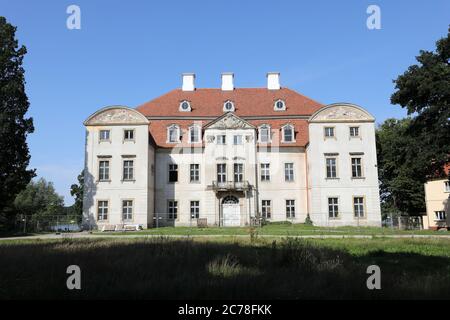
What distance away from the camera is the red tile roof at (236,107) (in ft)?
134

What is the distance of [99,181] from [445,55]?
1260 inches

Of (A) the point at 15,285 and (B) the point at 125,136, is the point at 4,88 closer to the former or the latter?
(B) the point at 125,136

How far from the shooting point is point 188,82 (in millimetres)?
47312

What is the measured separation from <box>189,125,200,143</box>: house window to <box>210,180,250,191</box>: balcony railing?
5053mm

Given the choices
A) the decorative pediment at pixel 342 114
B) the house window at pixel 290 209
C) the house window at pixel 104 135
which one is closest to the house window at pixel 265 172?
the house window at pixel 290 209

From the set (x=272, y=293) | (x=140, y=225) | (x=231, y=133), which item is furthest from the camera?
(x=231, y=133)

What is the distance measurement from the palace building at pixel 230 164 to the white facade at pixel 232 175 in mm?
94

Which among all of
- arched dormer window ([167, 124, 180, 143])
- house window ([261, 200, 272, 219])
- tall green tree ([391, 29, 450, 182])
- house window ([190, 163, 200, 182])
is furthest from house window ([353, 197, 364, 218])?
arched dormer window ([167, 124, 180, 143])

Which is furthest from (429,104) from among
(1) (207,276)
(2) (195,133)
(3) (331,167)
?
(1) (207,276)

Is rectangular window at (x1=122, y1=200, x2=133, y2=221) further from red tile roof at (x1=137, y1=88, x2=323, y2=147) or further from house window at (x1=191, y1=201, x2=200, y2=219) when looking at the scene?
red tile roof at (x1=137, y1=88, x2=323, y2=147)

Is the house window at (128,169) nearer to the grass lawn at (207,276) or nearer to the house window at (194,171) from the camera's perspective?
the house window at (194,171)
